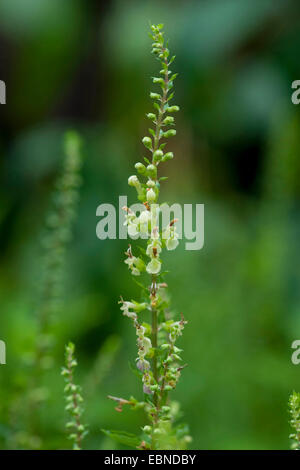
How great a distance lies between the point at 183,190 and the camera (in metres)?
Answer: 3.54

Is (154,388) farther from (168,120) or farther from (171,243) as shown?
(168,120)

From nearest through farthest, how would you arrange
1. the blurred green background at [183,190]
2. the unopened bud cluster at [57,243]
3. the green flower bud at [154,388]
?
the green flower bud at [154,388]
the unopened bud cluster at [57,243]
the blurred green background at [183,190]

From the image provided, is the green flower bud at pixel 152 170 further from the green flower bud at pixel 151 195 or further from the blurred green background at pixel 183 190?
the blurred green background at pixel 183 190

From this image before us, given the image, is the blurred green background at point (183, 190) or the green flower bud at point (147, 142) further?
the blurred green background at point (183, 190)

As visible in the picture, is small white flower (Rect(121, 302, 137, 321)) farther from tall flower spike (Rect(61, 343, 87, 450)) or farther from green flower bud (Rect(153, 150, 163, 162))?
green flower bud (Rect(153, 150, 163, 162))

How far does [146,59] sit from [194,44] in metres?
0.37

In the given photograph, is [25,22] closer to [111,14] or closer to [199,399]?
[111,14]

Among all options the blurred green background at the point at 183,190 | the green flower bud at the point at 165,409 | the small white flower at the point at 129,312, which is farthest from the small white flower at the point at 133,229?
the blurred green background at the point at 183,190

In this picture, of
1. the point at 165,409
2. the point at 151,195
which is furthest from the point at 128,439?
the point at 151,195

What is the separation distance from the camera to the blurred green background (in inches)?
80.0

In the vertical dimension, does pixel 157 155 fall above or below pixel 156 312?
above

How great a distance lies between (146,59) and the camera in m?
3.64

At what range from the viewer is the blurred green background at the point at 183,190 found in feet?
6.66

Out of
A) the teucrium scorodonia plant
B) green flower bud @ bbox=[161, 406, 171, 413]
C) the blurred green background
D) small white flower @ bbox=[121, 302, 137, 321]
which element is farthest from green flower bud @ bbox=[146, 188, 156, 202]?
the blurred green background
